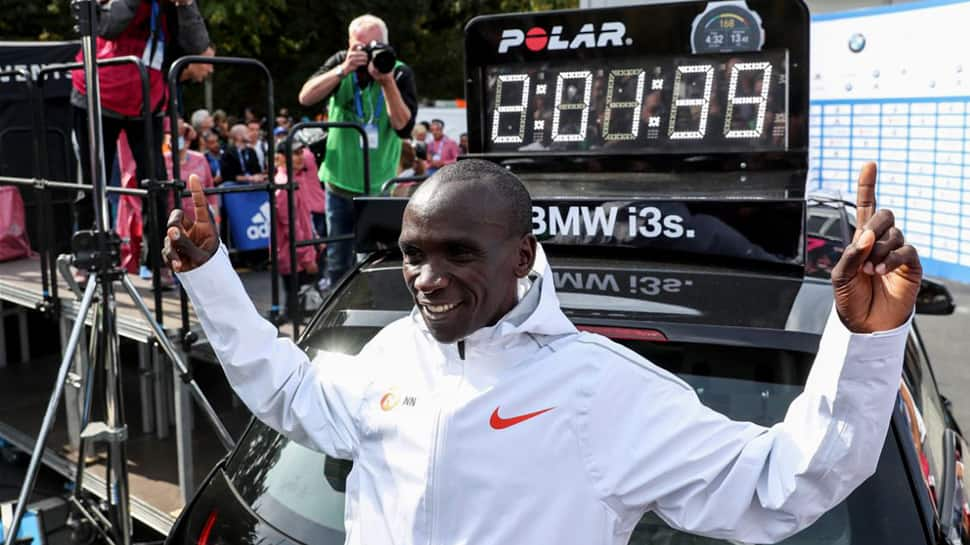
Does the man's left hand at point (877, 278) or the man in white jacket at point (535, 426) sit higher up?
the man's left hand at point (877, 278)

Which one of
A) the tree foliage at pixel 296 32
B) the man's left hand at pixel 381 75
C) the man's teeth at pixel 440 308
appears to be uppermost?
the tree foliage at pixel 296 32

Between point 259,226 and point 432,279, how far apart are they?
5.95 m

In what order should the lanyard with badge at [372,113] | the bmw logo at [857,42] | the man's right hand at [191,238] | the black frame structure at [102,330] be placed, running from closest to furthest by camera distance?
the man's right hand at [191,238], the black frame structure at [102,330], the lanyard with badge at [372,113], the bmw logo at [857,42]

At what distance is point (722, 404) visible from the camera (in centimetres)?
234

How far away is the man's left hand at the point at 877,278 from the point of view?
1402 mm

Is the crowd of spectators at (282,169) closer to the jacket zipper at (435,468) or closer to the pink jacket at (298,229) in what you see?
the pink jacket at (298,229)

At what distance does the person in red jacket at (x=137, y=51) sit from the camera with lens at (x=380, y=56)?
2.73 ft

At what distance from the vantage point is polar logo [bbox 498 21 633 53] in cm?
441

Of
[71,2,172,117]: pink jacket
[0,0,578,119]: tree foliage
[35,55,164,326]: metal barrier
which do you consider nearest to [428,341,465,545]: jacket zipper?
[35,55,164,326]: metal barrier

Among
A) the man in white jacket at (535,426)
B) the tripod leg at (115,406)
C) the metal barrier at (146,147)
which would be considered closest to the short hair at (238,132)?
the metal barrier at (146,147)

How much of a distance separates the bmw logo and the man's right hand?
331 inches

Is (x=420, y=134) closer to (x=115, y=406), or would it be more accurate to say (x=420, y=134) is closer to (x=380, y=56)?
(x=380, y=56)

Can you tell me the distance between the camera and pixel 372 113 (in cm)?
543

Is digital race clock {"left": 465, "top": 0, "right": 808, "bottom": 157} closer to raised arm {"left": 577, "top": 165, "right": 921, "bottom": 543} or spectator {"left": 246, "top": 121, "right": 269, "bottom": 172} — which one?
raised arm {"left": 577, "top": 165, "right": 921, "bottom": 543}
